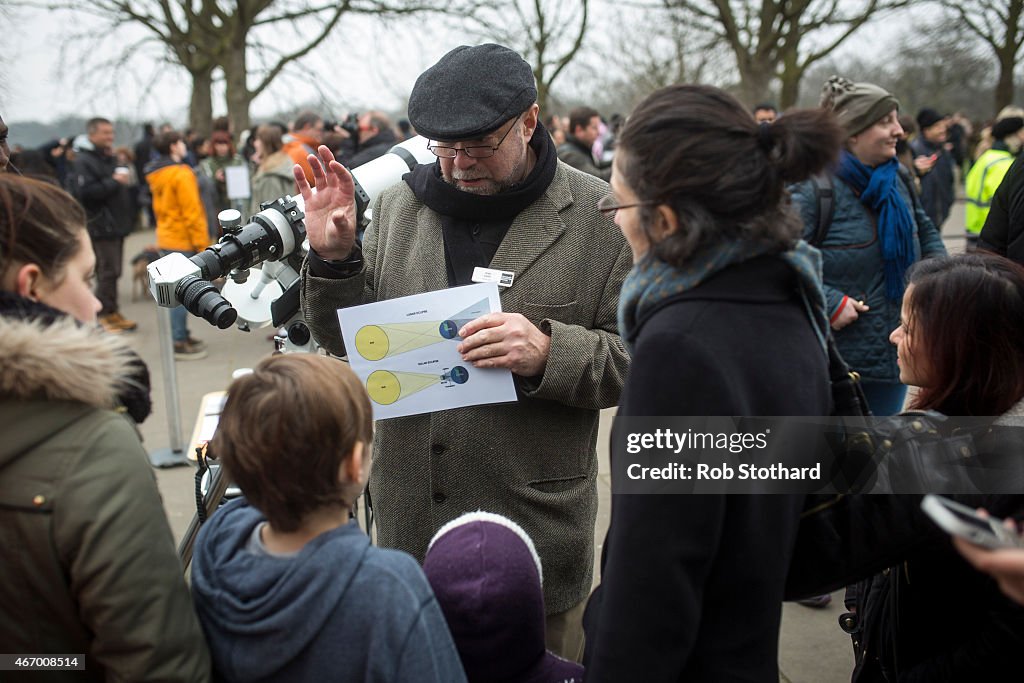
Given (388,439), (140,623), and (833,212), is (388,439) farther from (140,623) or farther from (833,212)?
(833,212)

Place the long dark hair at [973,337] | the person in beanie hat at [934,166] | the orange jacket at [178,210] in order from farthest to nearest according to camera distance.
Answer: the orange jacket at [178,210] < the person in beanie hat at [934,166] < the long dark hair at [973,337]

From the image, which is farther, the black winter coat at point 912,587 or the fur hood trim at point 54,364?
the black winter coat at point 912,587

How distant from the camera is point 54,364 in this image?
1327 millimetres

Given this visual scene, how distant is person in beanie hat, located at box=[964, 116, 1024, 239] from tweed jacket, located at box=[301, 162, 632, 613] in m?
5.69

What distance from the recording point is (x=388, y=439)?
222cm

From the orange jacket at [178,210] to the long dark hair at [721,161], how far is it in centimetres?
678

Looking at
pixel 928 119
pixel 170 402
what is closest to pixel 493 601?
pixel 170 402

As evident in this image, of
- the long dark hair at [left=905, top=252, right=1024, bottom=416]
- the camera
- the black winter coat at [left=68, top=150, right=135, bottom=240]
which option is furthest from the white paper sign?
the long dark hair at [left=905, top=252, right=1024, bottom=416]

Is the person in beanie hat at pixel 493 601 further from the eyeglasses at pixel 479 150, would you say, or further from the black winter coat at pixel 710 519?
the eyeglasses at pixel 479 150

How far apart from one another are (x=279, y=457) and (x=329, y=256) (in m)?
0.84

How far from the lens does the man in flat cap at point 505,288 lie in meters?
2.05

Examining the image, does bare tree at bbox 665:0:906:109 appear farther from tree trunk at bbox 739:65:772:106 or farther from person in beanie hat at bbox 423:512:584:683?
person in beanie hat at bbox 423:512:584:683

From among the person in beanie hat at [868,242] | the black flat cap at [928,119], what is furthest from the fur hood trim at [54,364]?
the black flat cap at [928,119]

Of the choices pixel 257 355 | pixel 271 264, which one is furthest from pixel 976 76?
pixel 271 264
